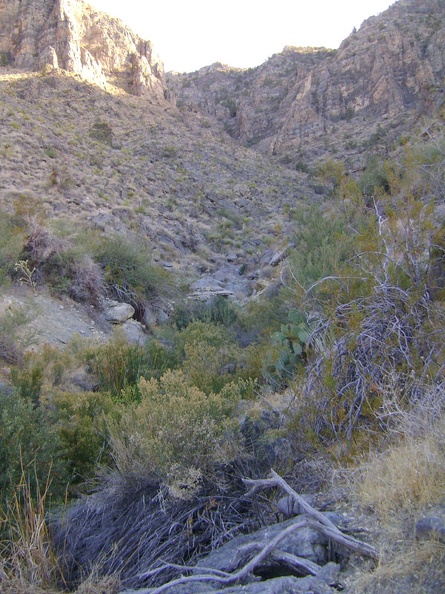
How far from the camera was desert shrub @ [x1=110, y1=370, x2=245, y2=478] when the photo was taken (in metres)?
3.81

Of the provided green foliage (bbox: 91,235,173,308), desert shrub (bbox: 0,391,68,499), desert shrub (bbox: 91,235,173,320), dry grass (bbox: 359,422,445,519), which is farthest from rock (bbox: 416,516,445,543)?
green foliage (bbox: 91,235,173,308)

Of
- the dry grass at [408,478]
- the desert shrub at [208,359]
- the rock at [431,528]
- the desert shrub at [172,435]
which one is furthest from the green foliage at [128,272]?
the rock at [431,528]

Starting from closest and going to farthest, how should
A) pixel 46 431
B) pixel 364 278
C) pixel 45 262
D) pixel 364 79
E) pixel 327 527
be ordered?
pixel 327 527
pixel 46 431
pixel 364 278
pixel 45 262
pixel 364 79

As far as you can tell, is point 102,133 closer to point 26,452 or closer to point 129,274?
point 129,274

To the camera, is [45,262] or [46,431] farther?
[45,262]

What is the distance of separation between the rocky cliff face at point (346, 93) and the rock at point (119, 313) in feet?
83.6

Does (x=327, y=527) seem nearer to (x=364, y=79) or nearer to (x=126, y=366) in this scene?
(x=126, y=366)

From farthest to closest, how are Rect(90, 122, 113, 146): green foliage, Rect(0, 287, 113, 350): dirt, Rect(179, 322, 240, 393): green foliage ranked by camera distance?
1. Rect(90, 122, 113, 146): green foliage
2. Rect(0, 287, 113, 350): dirt
3. Rect(179, 322, 240, 393): green foliage

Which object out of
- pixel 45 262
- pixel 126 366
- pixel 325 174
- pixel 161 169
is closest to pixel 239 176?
pixel 161 169

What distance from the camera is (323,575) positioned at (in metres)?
2.62

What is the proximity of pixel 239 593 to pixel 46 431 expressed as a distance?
101 inches

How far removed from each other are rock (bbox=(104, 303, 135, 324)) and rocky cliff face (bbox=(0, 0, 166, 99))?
Answer: 32.9 metres

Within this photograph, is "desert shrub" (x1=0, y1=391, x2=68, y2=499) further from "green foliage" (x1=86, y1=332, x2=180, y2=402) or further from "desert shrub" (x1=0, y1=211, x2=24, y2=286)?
"desert shrub" (x1=0, y1=211, x2=24, y2=286)

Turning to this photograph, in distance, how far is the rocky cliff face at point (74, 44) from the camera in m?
41.2
